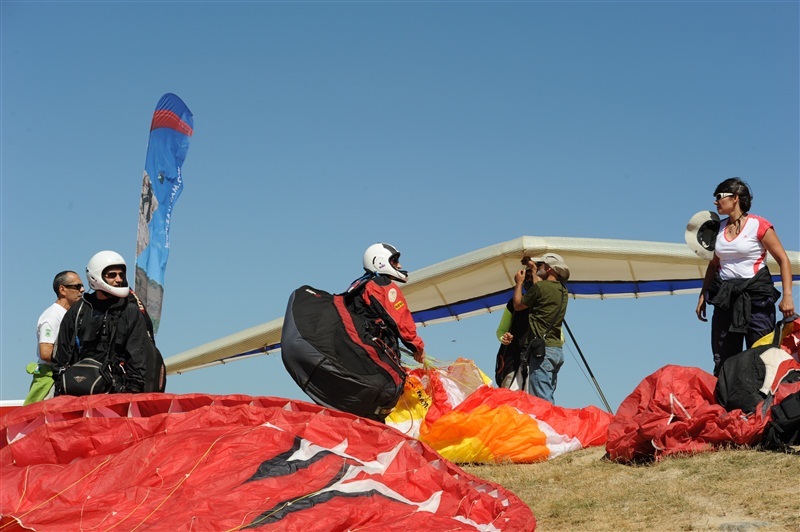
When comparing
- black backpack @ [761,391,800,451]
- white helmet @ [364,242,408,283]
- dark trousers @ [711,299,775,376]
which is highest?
white helmet @ [364,242,408,283]

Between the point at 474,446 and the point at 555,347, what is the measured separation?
1.52m

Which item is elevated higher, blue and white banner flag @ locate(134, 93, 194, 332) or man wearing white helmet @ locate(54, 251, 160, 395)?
blue and white banner flag @ locate(134, 93, 194, 332)

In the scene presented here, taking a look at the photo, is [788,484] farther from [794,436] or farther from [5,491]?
[5,491]

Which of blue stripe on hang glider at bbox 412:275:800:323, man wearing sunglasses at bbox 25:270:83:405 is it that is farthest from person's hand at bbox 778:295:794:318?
blue stripe on hang glider at bbox 412:275:800:323

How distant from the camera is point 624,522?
4.83 meters

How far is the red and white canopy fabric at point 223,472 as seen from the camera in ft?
13.5

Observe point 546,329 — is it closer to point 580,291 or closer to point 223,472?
point 223,472

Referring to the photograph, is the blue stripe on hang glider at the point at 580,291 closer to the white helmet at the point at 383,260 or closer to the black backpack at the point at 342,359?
the white helmet at the point at 383,260

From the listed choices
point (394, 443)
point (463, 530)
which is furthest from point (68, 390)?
point (463, 530)

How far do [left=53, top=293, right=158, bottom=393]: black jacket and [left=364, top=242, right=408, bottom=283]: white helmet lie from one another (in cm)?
217

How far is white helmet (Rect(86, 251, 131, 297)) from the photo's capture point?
20.4 feet

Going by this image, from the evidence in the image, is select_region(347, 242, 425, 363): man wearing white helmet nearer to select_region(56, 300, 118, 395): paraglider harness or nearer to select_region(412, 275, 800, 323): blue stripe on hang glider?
select_region(56, 300, 118, 395): paraglider harness

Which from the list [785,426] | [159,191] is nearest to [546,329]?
[785,426]

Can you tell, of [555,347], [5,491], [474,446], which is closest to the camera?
[5,491]
